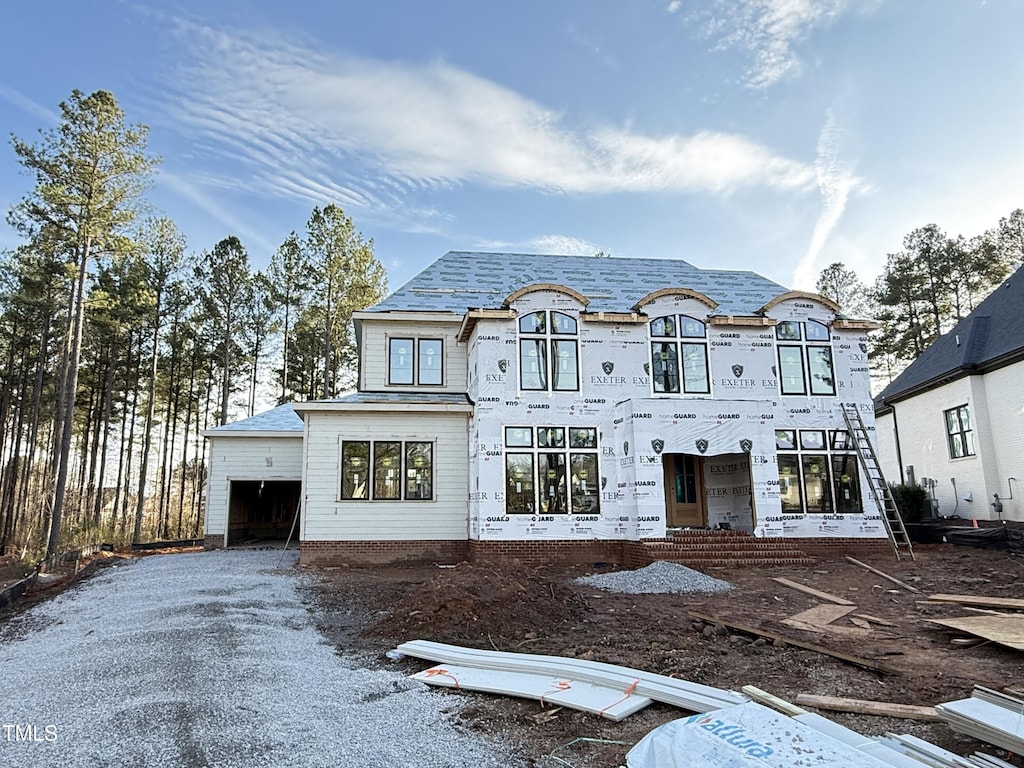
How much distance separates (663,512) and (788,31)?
9635mm

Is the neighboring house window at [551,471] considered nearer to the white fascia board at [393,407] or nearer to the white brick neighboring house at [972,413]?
the white fascia board at [393,407]

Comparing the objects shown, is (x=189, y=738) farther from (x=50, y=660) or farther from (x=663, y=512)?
(x=663, y=512)

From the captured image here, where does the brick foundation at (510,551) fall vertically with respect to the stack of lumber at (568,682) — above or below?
above

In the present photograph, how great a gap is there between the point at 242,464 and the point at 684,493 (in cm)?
1234

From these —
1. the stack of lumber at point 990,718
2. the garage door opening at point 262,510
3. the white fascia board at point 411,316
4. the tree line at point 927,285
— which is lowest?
the stack of lumber at point 990,718

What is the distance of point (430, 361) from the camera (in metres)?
15.7

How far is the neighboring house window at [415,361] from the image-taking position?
15.5 m

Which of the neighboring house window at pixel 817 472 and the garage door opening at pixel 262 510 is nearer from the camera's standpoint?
the neighboring house window at pixel 817 472

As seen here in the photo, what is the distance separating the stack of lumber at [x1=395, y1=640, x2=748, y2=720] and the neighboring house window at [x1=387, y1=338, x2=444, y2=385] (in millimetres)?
9861

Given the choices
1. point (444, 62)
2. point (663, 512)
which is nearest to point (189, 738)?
point (663, 512)

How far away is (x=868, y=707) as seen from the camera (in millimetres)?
4379

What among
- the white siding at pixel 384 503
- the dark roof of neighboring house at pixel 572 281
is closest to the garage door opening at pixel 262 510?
the white siding at pixel 384 503

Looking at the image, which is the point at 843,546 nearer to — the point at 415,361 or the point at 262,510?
the point at 415,361

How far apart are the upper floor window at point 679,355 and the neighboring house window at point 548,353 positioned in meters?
1.98
